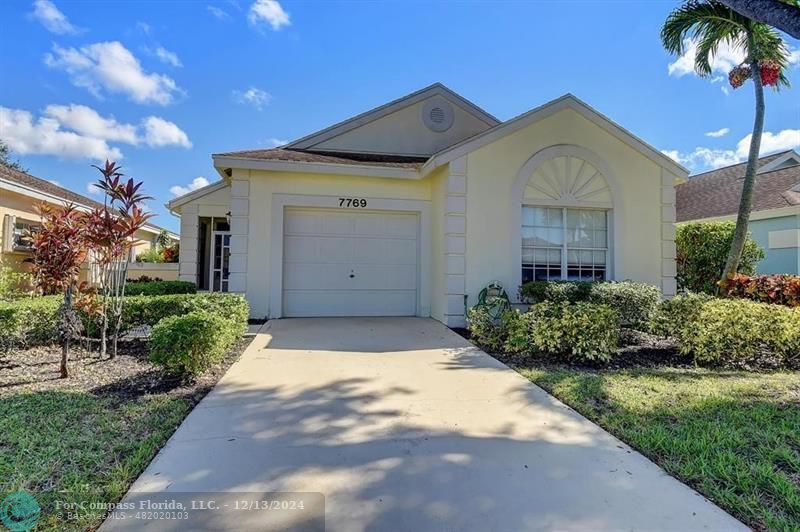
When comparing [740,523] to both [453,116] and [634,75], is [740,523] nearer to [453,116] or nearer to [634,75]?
[453,116]

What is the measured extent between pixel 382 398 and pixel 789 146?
22541 mm

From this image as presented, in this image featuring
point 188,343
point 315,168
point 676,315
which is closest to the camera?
point 188,343

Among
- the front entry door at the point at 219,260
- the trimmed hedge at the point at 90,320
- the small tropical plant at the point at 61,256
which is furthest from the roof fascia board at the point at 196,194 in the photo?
the small tropical plant at the point at 61,256

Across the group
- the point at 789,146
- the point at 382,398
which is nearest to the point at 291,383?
the point at 382,398

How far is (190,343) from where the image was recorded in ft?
15.4

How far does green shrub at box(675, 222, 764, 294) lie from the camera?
37.4ft

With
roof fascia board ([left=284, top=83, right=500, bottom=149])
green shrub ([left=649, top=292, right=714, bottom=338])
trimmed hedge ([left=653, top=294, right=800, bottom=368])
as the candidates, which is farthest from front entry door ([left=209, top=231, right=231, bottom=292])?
trimmed hedge ([left=653, top=294, right=800, bottom=368])

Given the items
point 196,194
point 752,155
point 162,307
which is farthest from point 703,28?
point 196,194

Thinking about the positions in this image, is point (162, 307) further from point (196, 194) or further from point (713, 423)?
point (196, 194)

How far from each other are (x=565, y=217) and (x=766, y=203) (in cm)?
979

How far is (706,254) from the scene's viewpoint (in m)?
11.6

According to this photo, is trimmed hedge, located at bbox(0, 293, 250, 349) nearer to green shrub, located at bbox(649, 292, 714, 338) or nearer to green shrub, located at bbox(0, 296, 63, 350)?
green shrub, located at bbox(0, 296, 63, 350)

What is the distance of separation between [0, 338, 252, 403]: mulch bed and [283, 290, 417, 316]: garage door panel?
2.79 m

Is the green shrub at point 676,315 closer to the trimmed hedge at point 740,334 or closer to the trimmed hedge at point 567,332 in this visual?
the trimmed hedge at point 740,334
